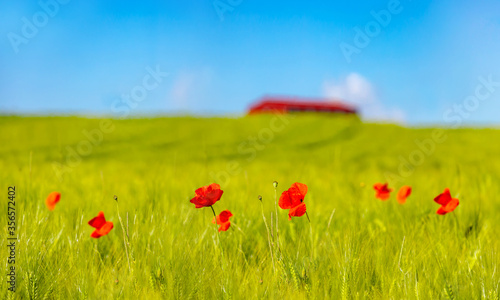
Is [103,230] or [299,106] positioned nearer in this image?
[103,230]

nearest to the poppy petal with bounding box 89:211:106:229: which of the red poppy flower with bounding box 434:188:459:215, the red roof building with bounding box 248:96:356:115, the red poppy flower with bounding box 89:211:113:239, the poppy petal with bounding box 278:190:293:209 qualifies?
the red poppy flower with bounding box 89:211:113:239

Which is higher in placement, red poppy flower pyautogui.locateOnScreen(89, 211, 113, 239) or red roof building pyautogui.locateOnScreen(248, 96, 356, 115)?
red roof building pyautogui.locateOnScreen(248, 96, 356, 115)

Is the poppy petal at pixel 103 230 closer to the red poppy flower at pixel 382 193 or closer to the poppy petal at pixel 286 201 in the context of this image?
the poppy petal at pixel 286 201

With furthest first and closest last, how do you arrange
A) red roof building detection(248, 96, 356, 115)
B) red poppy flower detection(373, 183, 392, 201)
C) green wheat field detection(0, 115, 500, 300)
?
red roof building detection(248, 96, 356, 115)
red poppy flower detection(373, 183, 392, 201)
green wheat field detection(0, 115, 500, 300)

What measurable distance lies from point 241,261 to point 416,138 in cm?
743

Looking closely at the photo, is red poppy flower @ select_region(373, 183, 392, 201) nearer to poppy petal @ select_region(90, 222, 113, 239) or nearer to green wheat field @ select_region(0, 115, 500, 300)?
green wheat field @ select_region(0, 115, 500, 300)

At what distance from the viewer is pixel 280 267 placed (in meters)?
1.21

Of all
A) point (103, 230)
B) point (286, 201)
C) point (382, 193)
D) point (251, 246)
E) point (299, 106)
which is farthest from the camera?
point (299, 106)

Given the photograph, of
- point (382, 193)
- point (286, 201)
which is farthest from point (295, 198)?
point (382, 193)

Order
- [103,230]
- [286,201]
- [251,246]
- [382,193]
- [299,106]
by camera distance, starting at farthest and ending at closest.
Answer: [299,106]
[382,193]
[251,246]
[103,230]
[286,201]

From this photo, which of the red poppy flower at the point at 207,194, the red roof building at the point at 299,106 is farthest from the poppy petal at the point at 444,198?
the red roof building at the point at 299,106

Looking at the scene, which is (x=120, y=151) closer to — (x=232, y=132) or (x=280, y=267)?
(x=232, y=132)

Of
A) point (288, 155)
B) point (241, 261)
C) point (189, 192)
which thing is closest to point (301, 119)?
point (288, 155)

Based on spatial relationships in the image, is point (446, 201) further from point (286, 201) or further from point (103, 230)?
point (103, 230)
